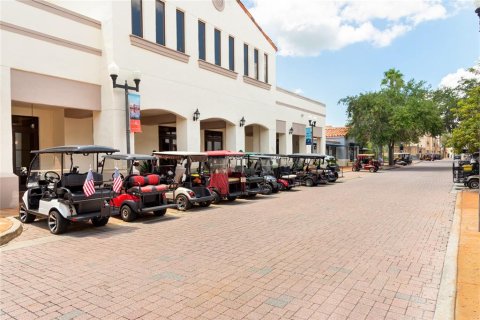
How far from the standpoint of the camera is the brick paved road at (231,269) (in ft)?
13.7

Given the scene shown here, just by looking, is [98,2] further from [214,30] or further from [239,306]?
[239,306]

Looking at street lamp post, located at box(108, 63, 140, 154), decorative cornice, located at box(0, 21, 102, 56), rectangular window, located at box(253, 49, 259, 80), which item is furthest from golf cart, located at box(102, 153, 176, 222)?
rectangular window, located at box(253, 49, 259, 80)

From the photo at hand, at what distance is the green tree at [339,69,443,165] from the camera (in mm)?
33875

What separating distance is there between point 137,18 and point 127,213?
9412 mm

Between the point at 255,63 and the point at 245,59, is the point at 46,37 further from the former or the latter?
the point at 255,63

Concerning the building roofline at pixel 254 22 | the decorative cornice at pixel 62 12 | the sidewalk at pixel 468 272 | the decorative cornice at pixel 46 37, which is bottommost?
the sidewalk at pixel 468 272

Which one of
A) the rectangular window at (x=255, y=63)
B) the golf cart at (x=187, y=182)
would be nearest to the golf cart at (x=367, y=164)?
the rectangular window at (x=255, y=63)

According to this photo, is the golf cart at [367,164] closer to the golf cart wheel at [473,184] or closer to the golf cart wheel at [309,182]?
the golf cart wheel at [309,182]

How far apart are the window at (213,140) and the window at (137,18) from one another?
11.0 m

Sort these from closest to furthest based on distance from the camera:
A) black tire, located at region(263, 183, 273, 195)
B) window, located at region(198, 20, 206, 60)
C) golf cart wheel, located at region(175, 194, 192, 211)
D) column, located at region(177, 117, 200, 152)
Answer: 1. golf cart wheel, located at region(175, 194, 192, 211)
2. black tire, located at region(263, 183, 273, 195)
3. column, located at region(177, 117, 200, 152)
4. window, located at region(198, 20, 206, 60)

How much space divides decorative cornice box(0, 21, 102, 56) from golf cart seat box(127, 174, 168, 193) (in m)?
6.25

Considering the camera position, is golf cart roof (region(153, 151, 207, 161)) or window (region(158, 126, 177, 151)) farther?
window (region(158, 126, 177, 151))

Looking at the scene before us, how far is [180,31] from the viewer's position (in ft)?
57.0

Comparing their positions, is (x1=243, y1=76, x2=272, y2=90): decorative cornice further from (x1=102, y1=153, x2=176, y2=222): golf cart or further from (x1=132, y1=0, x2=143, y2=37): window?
(x1=102, y1=153, x2=176, y2=222): golf cart
